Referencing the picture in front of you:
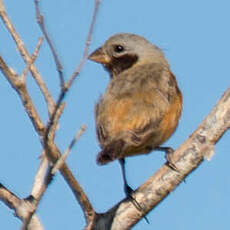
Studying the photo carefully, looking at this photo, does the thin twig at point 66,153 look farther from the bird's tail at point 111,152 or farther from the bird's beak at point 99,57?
the bird's beak at point 99,57

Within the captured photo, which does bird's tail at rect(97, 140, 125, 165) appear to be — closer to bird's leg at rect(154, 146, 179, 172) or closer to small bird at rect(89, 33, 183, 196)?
small bird at rect(89, 33, 183, 196)

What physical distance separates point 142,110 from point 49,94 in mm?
1967

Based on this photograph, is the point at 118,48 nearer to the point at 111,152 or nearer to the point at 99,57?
the point at 99,57

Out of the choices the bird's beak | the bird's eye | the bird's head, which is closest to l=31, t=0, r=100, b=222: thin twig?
the bird's head

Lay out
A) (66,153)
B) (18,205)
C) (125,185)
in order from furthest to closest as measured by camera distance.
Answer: (125,185) → (18,205) → (66,153)

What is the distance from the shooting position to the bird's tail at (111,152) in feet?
18.9

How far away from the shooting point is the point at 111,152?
5.90m

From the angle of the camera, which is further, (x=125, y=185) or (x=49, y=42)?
(x=125, y=185)

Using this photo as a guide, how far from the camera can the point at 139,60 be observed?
826cm

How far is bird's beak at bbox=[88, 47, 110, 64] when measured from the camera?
27.3 ft

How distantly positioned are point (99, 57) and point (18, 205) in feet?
11.2

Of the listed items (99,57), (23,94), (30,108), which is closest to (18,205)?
(30,108)

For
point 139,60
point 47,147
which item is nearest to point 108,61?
point 139,60

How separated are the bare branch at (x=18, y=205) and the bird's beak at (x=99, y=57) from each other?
10.2 ft
